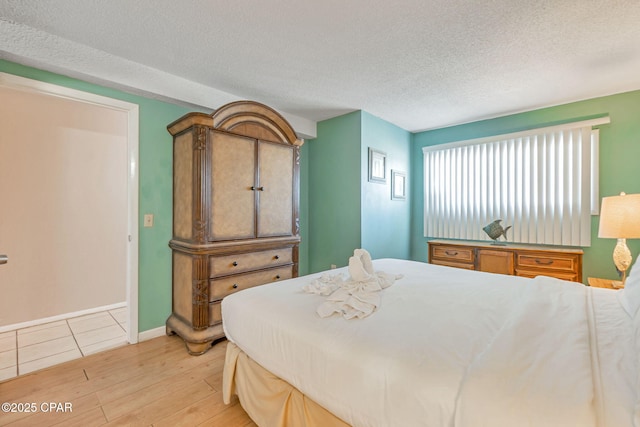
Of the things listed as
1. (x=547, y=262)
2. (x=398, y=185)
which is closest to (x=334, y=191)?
(x=398, y=185)

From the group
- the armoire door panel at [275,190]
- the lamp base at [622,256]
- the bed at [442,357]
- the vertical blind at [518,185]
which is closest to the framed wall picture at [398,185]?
the vertical blind at [518,185]

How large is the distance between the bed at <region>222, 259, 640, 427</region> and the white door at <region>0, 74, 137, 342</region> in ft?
5.95

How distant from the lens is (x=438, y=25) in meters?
1.86

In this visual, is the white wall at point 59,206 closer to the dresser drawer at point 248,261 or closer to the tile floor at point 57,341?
the tile floor at point 57,341

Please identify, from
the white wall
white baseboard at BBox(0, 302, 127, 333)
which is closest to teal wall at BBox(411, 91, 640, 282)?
the white wall

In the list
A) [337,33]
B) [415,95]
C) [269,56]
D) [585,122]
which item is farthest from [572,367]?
[585,122]

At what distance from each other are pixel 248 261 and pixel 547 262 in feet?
10.0

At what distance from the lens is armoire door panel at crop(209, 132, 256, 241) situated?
2416mm

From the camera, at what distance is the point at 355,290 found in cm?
153

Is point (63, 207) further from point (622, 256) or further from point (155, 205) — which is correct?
point (622, 256)

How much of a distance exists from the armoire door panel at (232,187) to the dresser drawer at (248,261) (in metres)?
0.18

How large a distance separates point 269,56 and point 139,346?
268 centimetres

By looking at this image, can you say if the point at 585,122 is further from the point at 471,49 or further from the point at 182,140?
the point at 182,140

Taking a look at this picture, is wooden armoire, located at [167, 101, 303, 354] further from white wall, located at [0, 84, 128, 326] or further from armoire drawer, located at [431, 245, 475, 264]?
armoire drawer, located at [431, 245, 475, 264]
